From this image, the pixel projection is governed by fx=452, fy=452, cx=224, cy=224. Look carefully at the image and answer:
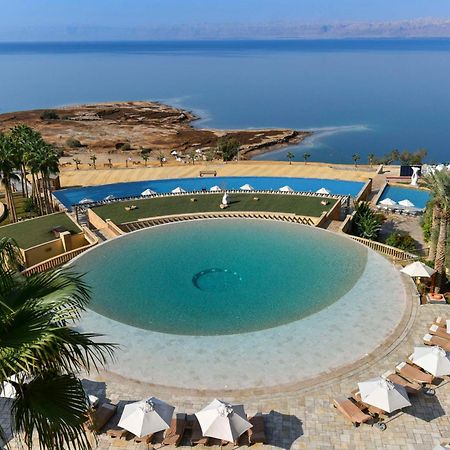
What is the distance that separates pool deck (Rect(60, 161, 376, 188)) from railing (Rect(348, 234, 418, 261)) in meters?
21.0

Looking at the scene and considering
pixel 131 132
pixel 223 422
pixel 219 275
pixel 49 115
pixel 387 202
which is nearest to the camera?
pixel 223 422

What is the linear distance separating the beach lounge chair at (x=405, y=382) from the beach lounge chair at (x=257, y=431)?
19.7ft

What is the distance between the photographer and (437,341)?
21.5m

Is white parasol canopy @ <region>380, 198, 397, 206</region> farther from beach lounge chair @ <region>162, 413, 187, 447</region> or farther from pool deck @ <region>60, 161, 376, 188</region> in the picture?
beach lounge chair @ <region>162, 413, 187, 447</region>

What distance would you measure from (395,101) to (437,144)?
6458cm

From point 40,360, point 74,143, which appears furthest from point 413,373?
point 74,143

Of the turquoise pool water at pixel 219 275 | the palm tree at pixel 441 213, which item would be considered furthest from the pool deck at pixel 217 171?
the palm tree at pixel 441 213

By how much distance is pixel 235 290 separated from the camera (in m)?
27.9

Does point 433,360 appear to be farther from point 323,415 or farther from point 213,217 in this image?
point 213,217

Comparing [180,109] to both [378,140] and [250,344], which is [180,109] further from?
[250,344]

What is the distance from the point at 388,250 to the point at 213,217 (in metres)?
15.0

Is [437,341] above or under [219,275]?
above

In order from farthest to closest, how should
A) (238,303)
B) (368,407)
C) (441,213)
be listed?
(238,303)
(441,213)
(368,407)

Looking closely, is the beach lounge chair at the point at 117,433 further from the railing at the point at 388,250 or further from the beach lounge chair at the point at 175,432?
the railing at the point at 388,250
